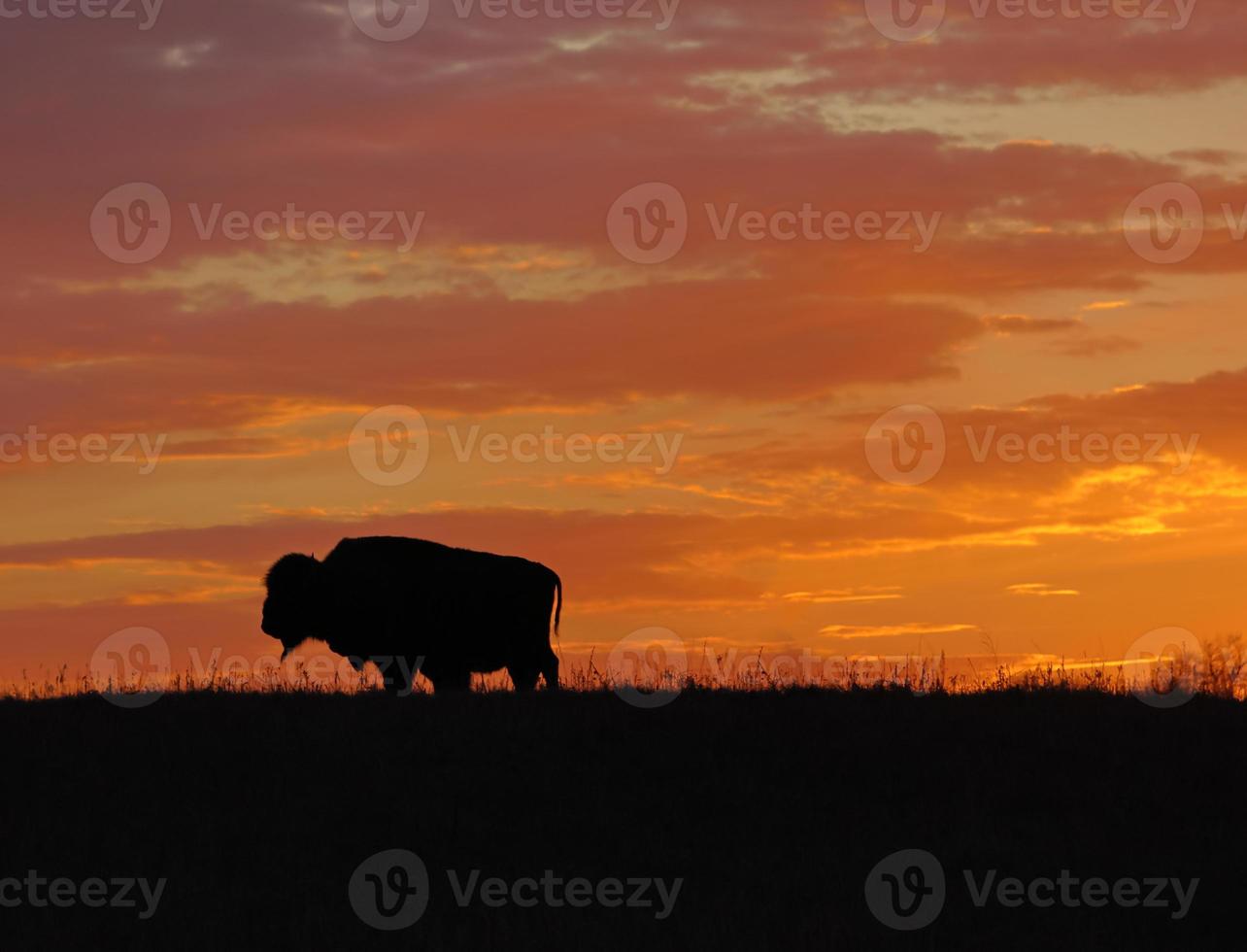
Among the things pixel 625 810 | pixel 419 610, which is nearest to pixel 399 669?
pixel 419 610

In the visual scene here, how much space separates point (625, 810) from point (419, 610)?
8916 mm

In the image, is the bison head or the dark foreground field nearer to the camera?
the dark foreground field

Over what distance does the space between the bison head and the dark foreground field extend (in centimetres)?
536

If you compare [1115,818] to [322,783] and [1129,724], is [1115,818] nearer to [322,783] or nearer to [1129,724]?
[1129,724]

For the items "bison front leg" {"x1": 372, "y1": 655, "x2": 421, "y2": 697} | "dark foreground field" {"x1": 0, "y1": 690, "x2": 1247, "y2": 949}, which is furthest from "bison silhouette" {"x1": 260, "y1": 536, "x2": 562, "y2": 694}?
"dark foreground field" {"x1": 0, "y1": 690, "x2": 1247, "y2": 949}

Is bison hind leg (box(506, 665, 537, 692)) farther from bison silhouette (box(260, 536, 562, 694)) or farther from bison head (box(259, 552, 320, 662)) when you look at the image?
bison head (box(259, 552, 320, 662))

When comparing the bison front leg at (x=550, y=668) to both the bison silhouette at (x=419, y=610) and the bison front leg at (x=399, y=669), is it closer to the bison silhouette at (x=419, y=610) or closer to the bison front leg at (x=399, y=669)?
the bison silhouette at (x=419, y=610)

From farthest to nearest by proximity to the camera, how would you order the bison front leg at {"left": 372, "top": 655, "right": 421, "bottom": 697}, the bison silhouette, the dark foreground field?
1. the bison silhouette
2. the bison front leg at {"left": 372, "top": 655, "right": 421, "bottom": 697}
3. the dark foreground field

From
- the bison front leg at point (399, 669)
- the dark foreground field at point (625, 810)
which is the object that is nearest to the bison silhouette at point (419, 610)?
the bison front leg at point (399, 669)

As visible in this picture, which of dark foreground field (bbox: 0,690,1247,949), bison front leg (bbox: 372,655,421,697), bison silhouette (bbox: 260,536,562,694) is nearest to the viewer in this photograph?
dark foreground field (bbox: 0,690,1247,949)

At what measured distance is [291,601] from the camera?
24.5 m

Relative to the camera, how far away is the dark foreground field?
13.5m

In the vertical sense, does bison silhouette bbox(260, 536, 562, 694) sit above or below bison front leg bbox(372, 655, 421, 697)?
above

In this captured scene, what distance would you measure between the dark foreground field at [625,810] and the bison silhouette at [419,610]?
16.6ft
